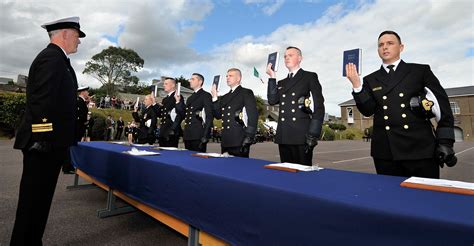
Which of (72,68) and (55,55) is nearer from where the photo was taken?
(55,55)

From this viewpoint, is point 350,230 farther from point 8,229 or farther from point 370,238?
point 8,229

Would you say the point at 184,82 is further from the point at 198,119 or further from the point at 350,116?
the point at 198,119

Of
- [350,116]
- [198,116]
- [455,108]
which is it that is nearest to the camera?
[198,116]

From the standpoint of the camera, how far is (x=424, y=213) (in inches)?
39.6

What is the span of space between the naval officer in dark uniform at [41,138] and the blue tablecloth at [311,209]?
0.89m

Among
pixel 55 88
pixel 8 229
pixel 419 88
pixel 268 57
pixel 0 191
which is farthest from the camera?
pixel 0 191

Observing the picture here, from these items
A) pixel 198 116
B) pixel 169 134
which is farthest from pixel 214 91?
pixel 169 134

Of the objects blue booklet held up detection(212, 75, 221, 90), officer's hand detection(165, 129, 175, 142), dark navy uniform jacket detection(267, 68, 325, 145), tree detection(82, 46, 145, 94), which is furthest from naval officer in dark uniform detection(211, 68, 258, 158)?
tree detection(82, 46, 145, 94)

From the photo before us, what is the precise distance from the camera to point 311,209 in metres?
1.28

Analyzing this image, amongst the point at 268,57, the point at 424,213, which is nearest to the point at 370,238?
the point at 424,213

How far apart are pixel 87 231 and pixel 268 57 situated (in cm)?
328

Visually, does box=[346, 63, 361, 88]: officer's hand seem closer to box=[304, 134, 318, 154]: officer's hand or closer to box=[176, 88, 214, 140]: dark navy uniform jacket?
box=[304, 134, 318, 154]: officer's hand

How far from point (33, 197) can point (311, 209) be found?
2.12 metres

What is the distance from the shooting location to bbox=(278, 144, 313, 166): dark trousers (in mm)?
3307
